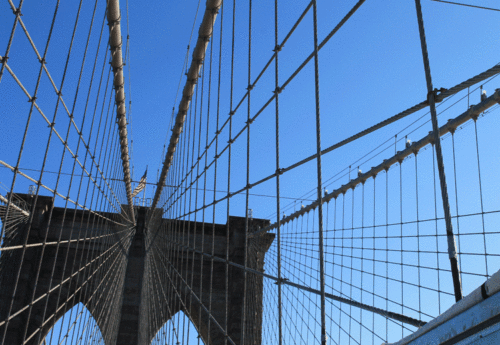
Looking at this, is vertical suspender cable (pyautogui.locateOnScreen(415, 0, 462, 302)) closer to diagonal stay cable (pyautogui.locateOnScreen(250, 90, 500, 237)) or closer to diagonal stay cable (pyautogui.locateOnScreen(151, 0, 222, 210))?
diagonal stay cable (pyautogui.locateOnScreen(250, 90, 500, 237))

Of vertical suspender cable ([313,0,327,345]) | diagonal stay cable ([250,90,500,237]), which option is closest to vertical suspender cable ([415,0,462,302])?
vertical suspender cable ([313,0,327,345])

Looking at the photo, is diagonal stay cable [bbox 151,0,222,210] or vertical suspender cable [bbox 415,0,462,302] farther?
diagonal stay cable [bbox 151,0,222,210]

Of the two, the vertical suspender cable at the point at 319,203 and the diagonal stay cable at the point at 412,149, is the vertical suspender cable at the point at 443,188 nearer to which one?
the vertical suspender cable at the point at 319,203

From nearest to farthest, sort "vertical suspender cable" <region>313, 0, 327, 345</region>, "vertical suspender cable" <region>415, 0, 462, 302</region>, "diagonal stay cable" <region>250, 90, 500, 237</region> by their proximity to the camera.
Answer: "vertical suspender cable" <region>415, 0, 462, 302</region> → "vertical suspender cable" <region>313, 0, 327, 345</region> → "diagonal stay cable" <region>250, 90, 500, 237</region>

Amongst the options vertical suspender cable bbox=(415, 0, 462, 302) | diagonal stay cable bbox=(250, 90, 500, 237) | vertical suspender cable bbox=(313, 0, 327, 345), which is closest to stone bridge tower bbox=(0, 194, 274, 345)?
diagonal stay cable bbox=(250, 90, 500, 237)

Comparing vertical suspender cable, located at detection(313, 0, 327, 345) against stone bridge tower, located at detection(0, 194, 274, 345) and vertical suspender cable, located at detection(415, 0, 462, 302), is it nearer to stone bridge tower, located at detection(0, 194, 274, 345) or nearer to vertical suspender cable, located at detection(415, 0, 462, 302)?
vertical suspender cable, located at detection(415, 0, 462, 302)

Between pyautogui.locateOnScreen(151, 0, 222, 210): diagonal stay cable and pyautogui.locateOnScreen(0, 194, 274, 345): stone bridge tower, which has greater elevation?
pyautogui.locateOnScreen(151, 0, 222, 210): diagonal stay cable

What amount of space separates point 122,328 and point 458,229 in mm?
12111

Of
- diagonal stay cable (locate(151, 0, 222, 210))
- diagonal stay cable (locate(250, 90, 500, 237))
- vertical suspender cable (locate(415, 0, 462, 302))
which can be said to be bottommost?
vertical suspender cable (locate(415, 0, 462, 302))

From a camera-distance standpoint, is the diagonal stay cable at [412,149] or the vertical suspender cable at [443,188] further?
the diagonal stay cable at [412,149]

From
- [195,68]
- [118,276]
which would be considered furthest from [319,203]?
[118,276]

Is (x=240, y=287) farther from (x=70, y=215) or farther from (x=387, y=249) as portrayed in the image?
(x=387, y=249)

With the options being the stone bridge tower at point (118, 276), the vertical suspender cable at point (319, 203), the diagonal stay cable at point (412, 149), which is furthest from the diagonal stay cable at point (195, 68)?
the vertical suspender cable at point (319, 203)

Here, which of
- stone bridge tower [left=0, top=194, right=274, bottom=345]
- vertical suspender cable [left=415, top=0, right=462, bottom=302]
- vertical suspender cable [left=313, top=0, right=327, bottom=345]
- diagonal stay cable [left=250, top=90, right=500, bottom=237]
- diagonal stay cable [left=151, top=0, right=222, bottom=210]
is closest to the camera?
vertical suspender cable [left=415, top=0, right=462, bottom=302]
